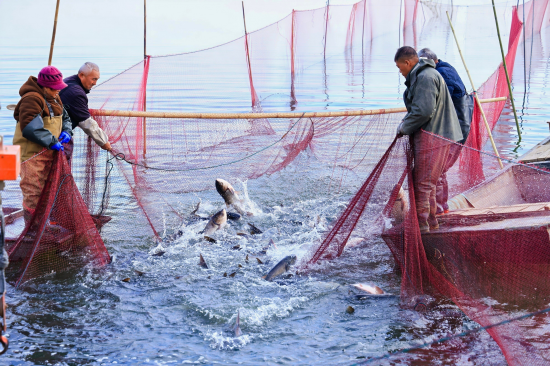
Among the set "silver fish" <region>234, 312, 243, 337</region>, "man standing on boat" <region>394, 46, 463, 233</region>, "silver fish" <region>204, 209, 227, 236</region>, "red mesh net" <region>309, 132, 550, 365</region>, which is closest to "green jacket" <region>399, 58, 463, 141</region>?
"man standing on boat" <region>394, 46, 463, 233</region>

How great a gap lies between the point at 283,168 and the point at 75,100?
11.1 ft

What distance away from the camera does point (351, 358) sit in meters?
4.18

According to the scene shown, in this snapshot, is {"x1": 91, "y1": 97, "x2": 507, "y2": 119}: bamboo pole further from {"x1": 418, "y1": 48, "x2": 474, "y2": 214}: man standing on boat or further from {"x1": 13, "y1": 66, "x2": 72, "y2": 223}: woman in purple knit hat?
{"x1": 418, "y1": 48, "x2": 474, "y2": 214}: man standing on boat

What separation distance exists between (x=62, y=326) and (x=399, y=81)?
78.4ft

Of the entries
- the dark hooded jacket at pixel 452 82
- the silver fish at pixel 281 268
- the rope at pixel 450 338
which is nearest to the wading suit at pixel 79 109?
the silver fish at pixel 281 268

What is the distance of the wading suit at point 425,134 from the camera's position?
489 centimetres

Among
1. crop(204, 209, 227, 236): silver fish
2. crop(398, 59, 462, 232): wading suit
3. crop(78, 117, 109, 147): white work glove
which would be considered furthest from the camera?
crop(204, 209, 227, 236): silver fish

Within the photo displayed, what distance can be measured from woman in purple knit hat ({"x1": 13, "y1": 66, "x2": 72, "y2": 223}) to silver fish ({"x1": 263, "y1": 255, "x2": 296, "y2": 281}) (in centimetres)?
269

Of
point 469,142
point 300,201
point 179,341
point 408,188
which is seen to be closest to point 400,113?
point 469,142

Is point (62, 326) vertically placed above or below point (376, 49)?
below

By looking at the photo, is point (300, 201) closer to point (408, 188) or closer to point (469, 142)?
point (469, 142)

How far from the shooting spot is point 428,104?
16.1 feet

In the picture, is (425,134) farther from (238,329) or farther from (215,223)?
(215,223)

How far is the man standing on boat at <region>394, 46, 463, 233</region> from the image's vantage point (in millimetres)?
4898
